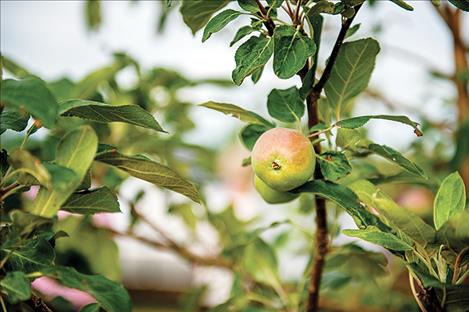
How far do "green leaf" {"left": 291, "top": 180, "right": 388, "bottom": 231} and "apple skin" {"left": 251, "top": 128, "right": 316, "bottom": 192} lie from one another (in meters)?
0.02

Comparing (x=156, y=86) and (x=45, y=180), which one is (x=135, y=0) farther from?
(x=45, y=180)

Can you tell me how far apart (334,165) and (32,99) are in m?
0.26

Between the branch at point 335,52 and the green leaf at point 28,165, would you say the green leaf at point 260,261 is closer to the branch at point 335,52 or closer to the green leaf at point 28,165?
the branch at point 335,52

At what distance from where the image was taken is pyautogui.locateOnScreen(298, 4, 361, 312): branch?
53cm

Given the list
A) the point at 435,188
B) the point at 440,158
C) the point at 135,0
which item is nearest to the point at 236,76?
the point at 435,188

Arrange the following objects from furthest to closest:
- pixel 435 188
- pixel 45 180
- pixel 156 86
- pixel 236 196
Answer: pixel 236 196, pixel 156 86, pixel 435 188, pixel 45 180

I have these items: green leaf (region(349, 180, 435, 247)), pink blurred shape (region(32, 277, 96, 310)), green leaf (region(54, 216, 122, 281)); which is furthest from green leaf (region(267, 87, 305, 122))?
pink blurred shape (region(32, 277, 96, 310))

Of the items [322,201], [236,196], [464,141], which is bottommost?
[236,196]

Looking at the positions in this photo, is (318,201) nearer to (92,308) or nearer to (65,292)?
(92,308)

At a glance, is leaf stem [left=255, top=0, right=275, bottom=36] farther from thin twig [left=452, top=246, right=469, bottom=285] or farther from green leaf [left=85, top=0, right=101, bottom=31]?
green leaf [left=85, top=0, right=101, bottom=31]

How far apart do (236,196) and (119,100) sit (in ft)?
2.93

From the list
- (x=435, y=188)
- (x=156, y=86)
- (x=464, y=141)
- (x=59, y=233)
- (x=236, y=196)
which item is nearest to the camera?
(x=59, y=233)

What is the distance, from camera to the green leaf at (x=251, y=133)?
60cm

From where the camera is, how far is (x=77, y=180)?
1.39ft
